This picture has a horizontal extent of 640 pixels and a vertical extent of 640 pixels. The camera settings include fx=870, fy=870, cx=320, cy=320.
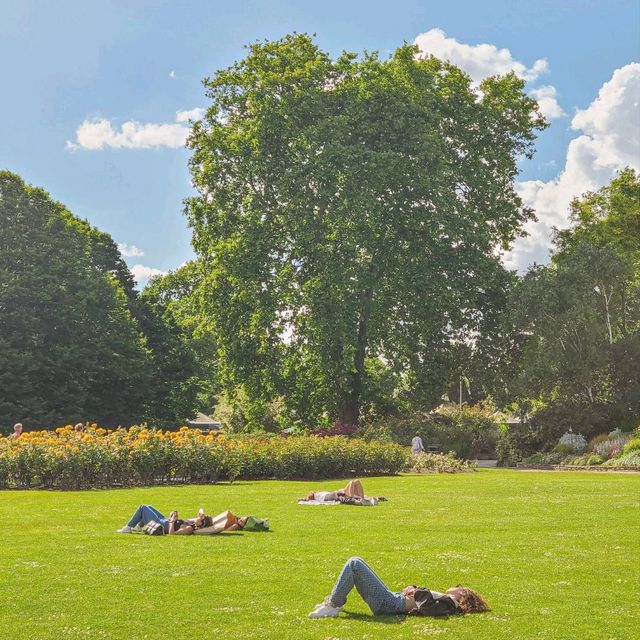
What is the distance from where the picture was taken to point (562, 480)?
25.0 meters

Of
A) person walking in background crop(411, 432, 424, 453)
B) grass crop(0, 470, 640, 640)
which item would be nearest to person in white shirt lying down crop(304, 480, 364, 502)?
grass crop(0, 470, 640, 640)

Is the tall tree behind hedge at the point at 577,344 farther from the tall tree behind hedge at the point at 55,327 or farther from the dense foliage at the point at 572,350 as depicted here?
the tall tree behind hedge at the point at 55,327

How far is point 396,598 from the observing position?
8.13 metres

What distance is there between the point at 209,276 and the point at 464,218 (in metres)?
11.7

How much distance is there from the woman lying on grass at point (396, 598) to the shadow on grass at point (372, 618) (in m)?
0.07

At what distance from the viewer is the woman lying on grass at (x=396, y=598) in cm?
802

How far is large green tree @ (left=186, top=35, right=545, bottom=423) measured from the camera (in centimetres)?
3669

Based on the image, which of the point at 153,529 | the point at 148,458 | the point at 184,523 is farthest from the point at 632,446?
the point at 153,529

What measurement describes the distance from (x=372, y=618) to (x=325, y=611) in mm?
485

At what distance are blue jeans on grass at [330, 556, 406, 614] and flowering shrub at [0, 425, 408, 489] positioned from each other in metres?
14.6

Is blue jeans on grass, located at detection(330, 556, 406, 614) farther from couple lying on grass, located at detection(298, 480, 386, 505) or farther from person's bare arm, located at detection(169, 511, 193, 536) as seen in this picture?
couple lying on grass, located at detection(298, 480, 386, 505)

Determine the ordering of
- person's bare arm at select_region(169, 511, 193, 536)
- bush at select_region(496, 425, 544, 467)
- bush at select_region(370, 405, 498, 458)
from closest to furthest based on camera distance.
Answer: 1. person's bare arm at select_region(169, 511, 193, 536)
2. bush at select_region(496, 425, 544, 467)
3. bush at select_region(370, 405, 498, 458)

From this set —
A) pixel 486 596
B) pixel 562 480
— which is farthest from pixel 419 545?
pixel 562 480

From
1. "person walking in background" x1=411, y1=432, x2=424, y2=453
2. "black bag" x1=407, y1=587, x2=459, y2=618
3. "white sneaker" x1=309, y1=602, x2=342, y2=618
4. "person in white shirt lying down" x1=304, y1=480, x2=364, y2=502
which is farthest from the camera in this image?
"person walking in background" x1=411, y1=432, x2=424, y2=453
